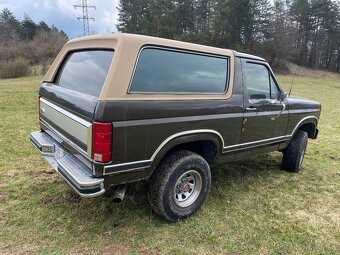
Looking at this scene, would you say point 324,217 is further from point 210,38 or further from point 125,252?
point 210,38

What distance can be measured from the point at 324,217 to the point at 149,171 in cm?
240

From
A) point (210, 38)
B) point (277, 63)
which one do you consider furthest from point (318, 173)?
point (277, 63)

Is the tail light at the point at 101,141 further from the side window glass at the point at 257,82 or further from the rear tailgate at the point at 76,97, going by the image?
the side window glass at the point at 257,82

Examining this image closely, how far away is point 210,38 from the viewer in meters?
43.5

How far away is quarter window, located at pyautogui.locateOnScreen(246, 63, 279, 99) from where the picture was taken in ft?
13.4

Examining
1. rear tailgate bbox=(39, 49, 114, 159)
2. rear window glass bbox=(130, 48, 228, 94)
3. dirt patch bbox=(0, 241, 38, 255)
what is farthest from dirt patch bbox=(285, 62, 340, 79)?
dirt patch bbox=(0, 241, 38, 255)

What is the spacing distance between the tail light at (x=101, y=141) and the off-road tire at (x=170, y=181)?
2.43 feet

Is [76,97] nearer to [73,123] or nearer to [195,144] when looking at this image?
[73,123]

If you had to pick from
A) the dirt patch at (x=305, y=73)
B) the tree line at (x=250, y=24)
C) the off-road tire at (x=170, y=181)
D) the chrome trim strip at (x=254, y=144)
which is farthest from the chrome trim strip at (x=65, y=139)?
the dirt patch at (x=305, y=73)

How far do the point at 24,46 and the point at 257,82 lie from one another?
41881 mm

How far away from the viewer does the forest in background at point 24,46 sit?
78.7 ft

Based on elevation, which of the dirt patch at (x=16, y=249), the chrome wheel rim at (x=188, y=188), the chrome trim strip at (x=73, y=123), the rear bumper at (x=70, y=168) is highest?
the chrome trim strip at (x=73, y=123)

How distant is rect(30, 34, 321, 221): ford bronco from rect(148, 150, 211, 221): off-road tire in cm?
1

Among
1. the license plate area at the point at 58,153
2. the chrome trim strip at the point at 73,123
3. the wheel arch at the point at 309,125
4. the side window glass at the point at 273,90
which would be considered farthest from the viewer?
the wheel arch at the point at 309,125
